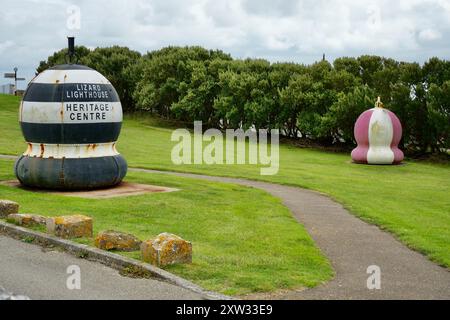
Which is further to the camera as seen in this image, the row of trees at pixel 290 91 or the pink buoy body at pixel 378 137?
the row of trees at pixel 290 91

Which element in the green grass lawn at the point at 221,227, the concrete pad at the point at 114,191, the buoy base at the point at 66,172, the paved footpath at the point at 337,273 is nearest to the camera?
the paved footpath at the point at 337,273

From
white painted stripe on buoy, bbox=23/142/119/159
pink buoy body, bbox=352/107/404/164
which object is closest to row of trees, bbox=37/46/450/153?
pink buoy body, bbox=352/107/404/164

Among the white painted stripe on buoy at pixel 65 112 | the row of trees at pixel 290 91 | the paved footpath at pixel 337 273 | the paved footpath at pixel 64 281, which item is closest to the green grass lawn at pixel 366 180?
the paved footpath at pixel 337 273

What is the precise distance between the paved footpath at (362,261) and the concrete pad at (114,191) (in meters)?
4.69

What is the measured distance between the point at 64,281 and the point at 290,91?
3993 cm

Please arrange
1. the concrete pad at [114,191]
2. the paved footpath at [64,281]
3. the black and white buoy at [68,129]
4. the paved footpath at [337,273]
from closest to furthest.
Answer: the paved footpath at [64,281] < the paved footpath at [337,273] < the concrete pad at [114,191] < the black and white buoy at [68,129]

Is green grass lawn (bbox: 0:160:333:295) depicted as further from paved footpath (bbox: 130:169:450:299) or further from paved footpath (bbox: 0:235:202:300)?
paved footpath (bbox: 0:235:202:300)

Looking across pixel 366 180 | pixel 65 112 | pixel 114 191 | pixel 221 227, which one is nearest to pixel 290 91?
pixel 366 180

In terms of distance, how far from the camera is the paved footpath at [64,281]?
9141mm

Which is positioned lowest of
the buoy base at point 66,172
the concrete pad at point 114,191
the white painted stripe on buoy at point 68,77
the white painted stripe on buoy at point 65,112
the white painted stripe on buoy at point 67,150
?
the concrete pad at point 114,191

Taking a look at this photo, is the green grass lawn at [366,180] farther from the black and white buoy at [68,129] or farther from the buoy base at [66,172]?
the black and white buoy at [68,129]

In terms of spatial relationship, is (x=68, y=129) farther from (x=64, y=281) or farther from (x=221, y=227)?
(x=64, y=281)

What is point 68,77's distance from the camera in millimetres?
20031

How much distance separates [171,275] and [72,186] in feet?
35.3
